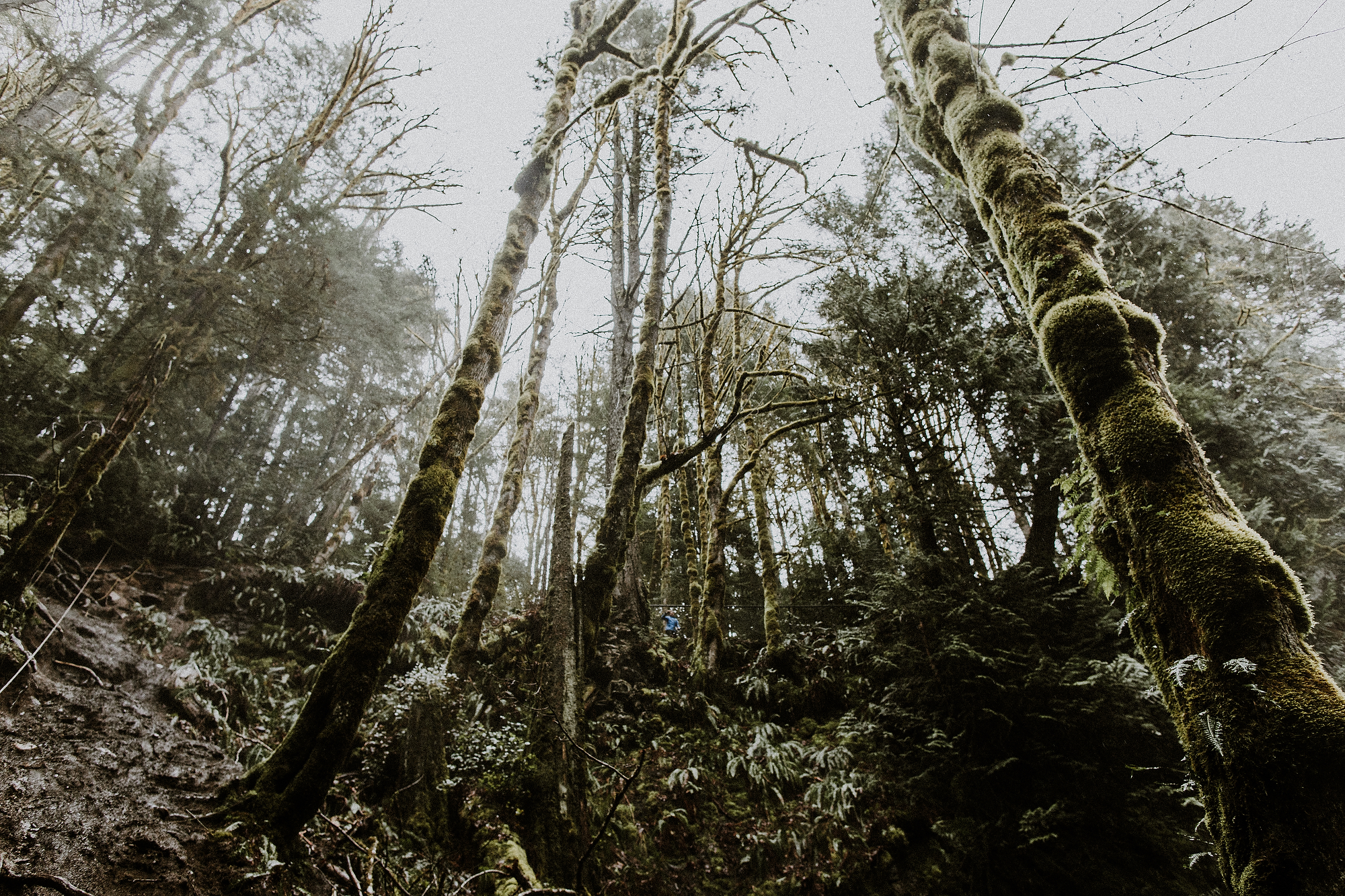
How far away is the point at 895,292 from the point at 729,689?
20.9 feet

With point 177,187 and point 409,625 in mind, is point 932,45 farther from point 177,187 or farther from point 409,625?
point 177,187

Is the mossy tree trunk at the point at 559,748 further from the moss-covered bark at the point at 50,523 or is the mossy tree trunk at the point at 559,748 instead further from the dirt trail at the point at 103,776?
the moss-covered bark at the point at 50,523

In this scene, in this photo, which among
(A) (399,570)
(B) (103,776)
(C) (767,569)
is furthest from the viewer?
(C) (767,569)

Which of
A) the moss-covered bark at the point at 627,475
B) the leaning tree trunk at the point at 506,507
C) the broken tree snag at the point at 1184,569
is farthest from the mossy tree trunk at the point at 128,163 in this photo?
the broken tree snag at the point at 1184,569

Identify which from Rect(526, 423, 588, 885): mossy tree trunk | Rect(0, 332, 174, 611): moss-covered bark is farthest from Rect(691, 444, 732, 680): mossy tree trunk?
Rect(0, 332, 174, 611): moss-covered bark

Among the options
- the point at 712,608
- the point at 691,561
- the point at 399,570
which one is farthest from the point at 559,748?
the point at 691,561

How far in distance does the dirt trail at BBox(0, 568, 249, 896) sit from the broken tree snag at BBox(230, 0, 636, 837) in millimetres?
245

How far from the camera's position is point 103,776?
2.61 meters

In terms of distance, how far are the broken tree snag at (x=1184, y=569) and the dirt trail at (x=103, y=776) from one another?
3237 millimetres

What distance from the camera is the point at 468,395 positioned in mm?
3373

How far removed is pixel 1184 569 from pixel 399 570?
332 centimetres

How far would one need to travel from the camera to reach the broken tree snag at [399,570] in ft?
7.31

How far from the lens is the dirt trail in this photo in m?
1.83

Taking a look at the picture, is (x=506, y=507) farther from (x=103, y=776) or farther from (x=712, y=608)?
(x=103, y=776)
